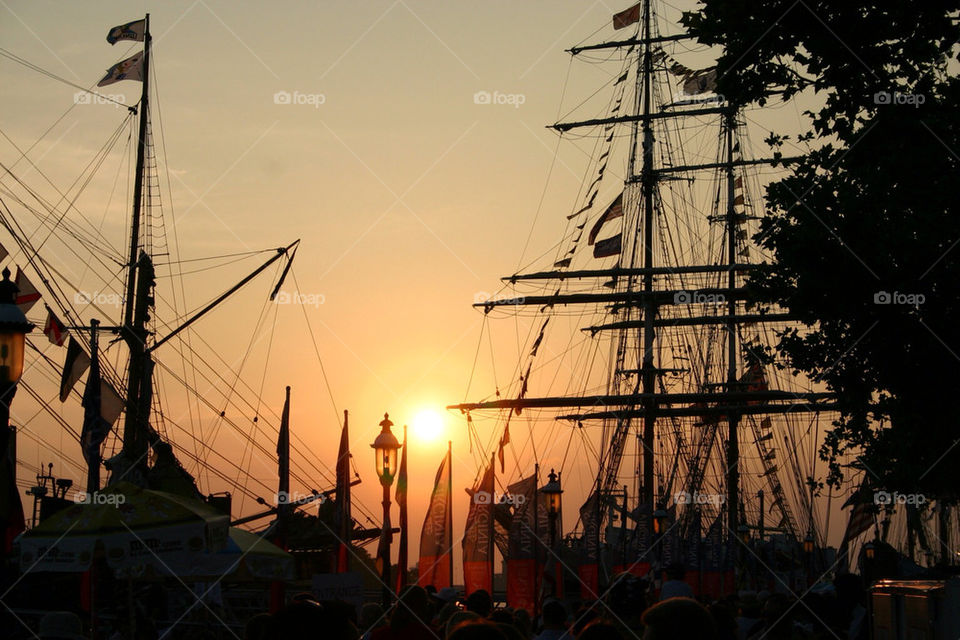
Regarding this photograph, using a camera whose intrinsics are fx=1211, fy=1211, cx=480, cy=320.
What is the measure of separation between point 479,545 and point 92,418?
12.6 meters

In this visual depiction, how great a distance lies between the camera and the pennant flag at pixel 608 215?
59.7 m

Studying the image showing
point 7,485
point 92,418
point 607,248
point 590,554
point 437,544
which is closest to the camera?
point 7,485

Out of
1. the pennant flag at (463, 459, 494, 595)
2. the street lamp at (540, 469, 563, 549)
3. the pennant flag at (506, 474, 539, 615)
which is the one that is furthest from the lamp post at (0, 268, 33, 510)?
the pennant flag at (463, 459, 494, 595)

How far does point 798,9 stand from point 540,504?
96.0ft

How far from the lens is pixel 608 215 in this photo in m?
60.1

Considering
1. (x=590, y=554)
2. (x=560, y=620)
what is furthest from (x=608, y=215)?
(x=560, y=620)

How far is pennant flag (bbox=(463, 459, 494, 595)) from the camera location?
109 ft

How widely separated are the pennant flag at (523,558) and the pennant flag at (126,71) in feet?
65.7

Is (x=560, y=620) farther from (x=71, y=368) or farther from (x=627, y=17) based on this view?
(x=627, y=17)

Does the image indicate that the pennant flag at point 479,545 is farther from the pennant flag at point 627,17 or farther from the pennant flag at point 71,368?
the pennant flag at point 627,17

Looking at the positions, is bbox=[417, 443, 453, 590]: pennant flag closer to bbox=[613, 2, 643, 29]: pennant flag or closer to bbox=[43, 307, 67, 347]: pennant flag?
bbox=[43, 307, 67, 347]: pennant flag

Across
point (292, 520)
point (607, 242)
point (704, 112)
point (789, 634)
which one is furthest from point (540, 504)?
point (789, 634)

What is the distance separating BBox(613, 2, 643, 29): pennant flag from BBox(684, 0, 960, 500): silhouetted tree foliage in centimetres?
4445

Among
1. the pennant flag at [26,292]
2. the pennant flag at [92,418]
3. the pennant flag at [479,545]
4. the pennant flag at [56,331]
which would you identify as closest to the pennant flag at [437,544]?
the pennant flag at [479,545]
